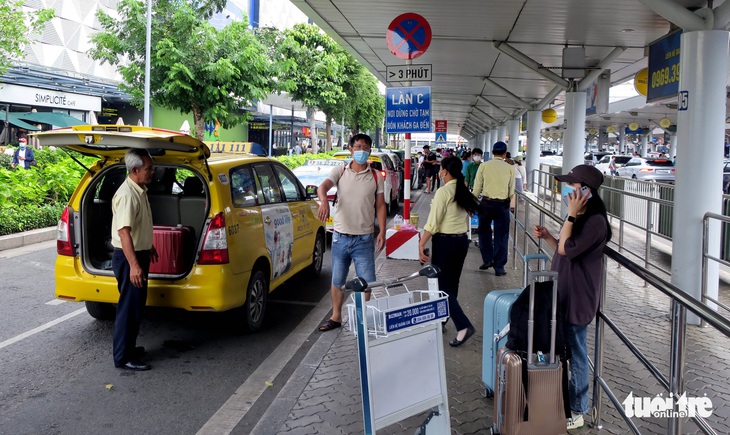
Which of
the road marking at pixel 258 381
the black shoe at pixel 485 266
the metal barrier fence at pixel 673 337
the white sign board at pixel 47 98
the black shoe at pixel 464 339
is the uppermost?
the white sign board at pixel 47 98

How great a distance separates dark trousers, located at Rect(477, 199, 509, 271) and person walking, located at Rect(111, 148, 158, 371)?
5.18 metres

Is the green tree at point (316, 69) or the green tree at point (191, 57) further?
the green tree at point (316, 69)

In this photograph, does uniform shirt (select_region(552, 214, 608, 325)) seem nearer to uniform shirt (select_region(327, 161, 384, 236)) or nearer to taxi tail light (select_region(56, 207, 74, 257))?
uniform shirt (select_region(327, 161, 384, 236))

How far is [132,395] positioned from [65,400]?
18.8 inches

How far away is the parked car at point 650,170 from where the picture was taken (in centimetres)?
3303

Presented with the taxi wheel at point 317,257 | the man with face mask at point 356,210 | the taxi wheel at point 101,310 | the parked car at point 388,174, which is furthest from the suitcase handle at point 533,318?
the parked car at point 388,174

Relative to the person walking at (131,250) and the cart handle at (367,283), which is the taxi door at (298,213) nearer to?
the person walking at (131,250)

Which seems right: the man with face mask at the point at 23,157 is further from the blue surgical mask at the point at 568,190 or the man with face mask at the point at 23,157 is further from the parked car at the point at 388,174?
the blue surgical mask at the point at 568,190

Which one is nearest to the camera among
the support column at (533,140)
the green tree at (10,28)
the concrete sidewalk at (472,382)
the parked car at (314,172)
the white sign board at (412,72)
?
the concrete sidewalk at (472,382)

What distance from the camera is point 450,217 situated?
6113mm

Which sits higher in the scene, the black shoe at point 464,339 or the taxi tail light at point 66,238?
the taxi tail light at point 66,238

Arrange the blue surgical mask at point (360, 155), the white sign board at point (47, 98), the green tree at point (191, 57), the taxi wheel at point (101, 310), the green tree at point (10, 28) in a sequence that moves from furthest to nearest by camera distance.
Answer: the white sign board at point (47, 98) → the green tree at point (10, 28) → the green tree at point (191, 57) → the taxi wheel at point (101, 310) → the blue surgical mask at point (360, 155)

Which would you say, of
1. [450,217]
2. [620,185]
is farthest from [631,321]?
[620,185]

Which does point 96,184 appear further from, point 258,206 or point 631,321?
point 631,321
